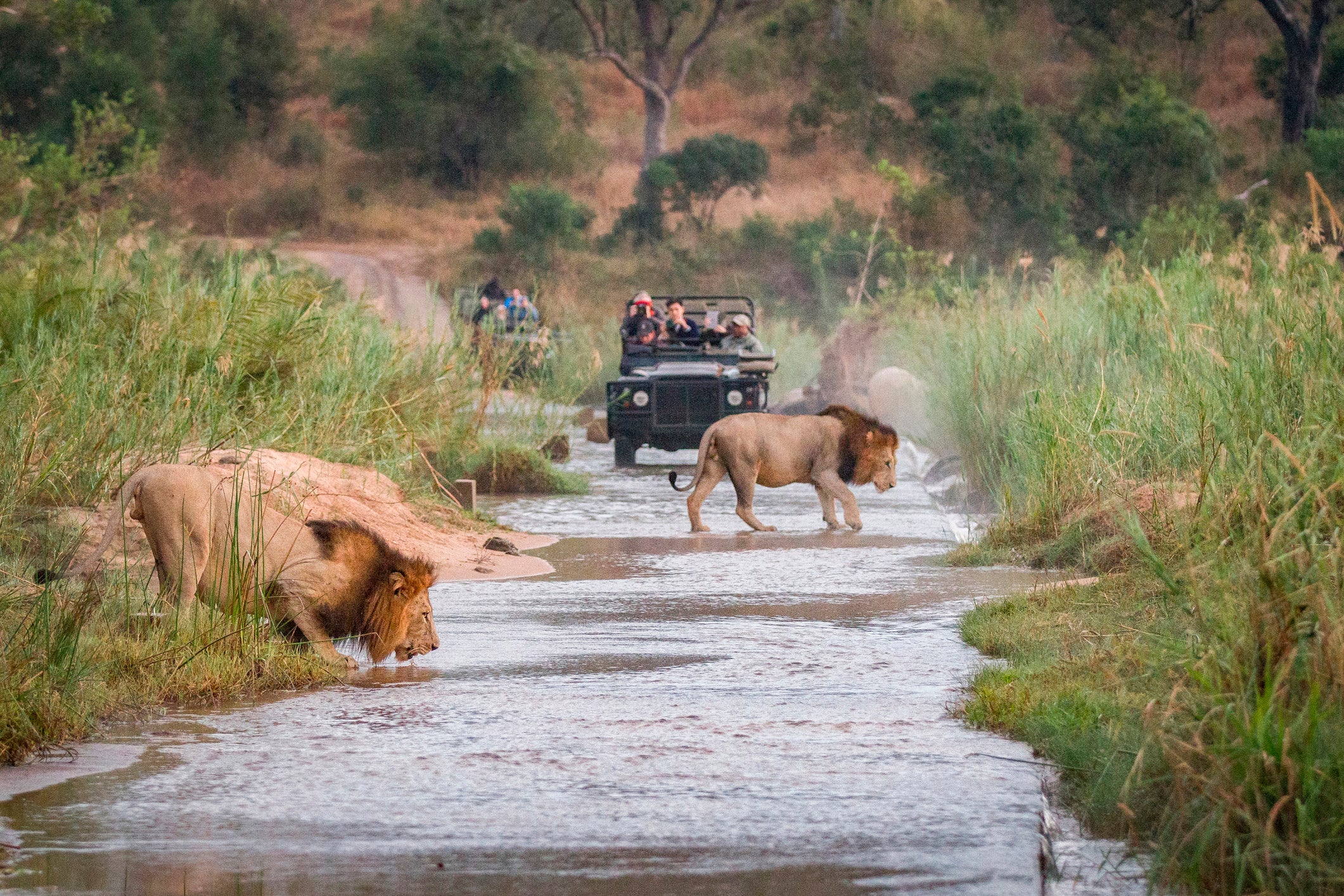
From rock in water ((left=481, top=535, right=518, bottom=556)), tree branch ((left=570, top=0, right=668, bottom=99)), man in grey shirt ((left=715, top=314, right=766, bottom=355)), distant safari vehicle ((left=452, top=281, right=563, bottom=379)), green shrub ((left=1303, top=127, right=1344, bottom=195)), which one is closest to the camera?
rock in water ((left=481, top=535, right=518, bottom=556))

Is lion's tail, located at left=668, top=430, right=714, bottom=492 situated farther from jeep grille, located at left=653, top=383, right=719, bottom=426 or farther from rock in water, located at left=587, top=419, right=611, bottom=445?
rock in water, located at left=587, top=419, right=611, bottom=445

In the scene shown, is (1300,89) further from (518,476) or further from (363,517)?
(363,517)

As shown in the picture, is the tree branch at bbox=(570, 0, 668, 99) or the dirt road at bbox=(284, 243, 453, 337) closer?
the dirt road at bbox=(284, 243, 453, 337)

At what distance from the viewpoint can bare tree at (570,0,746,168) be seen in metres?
56.4

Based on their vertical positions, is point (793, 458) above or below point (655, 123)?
below

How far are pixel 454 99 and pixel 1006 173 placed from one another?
2540 cm

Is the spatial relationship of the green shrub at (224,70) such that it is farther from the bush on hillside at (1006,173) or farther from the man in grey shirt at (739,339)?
the man in grey shirt at (739,339)

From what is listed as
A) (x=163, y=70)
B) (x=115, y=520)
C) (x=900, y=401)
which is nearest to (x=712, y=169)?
(x=163, y=70)

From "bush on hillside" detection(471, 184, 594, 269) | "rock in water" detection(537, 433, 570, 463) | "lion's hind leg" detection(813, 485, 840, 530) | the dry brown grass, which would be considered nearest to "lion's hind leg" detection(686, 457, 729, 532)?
"lion's hind leg" detection(813, 485, 840, 530)

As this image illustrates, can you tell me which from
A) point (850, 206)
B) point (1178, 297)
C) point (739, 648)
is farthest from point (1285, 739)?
point (850, 206)

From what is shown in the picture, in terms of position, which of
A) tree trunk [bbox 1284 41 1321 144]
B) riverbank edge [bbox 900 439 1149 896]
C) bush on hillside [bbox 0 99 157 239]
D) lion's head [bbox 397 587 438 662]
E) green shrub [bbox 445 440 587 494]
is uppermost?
tree trunk [bbox 1284 41 1321 144]

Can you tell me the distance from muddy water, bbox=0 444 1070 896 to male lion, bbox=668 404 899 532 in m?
4.50

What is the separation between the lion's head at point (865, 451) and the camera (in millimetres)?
15898

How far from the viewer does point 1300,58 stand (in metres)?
45.5
